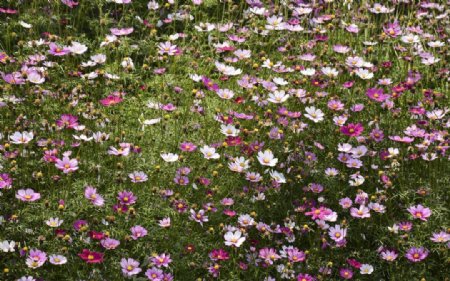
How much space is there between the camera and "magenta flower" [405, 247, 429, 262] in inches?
112

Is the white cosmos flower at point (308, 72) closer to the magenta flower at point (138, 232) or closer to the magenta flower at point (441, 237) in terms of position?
the magenta flower at point (441, 237)

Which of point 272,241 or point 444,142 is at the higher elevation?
point 444,142

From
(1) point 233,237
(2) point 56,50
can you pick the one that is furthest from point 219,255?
(2) point 56,50

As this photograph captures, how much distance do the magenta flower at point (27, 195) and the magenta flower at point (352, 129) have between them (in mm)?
1271

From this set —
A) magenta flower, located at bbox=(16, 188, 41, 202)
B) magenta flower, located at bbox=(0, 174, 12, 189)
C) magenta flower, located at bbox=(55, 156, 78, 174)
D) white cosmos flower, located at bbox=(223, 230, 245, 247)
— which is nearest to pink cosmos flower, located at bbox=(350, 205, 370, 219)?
white cosmos flower, located at bbox=(223, 230, 245, 247)

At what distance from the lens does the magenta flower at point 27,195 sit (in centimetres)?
276

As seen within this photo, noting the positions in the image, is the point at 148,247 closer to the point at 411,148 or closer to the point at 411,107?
the point at 411,148

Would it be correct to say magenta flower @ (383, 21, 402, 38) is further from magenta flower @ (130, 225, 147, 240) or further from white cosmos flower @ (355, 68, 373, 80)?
magenta flower @ (130, 225, 147, 240)

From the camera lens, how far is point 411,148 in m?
3.17

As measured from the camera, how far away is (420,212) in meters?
2.96

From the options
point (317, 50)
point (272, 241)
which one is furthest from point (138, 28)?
point (272, 241)

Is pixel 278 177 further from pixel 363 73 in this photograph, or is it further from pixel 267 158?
pixel 363 73

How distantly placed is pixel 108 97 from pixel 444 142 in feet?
4.72

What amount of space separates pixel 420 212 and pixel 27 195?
1.46 m
